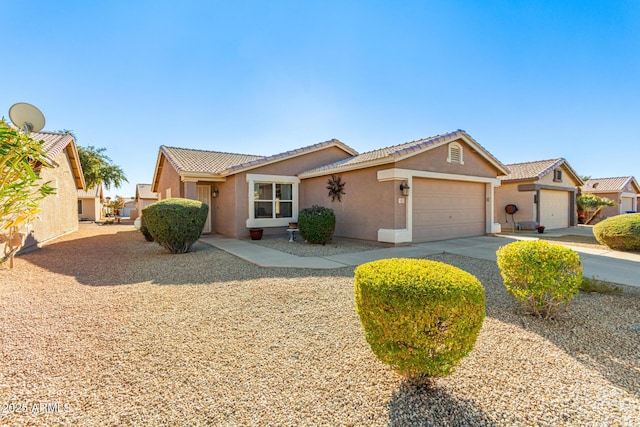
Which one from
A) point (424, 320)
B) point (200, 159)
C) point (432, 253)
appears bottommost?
point (432, 253)

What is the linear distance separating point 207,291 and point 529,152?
31033 millimetres

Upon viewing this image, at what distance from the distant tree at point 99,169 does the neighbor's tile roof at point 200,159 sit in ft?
65.3

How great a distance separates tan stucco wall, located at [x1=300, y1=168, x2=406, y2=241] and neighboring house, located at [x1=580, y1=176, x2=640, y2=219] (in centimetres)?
2645

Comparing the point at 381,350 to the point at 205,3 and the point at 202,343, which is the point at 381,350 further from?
the point at 205,3

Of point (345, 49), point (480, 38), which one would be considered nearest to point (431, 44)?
point (480, 38)

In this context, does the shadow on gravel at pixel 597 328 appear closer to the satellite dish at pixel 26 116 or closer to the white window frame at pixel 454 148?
the satellite dish at pixel 26 116

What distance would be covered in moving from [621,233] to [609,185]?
1069 inches

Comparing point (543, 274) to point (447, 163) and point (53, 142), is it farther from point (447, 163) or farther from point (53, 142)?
Answer: point (53, 142)

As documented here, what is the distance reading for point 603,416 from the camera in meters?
2.30

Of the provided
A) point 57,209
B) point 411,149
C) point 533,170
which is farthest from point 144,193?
point 533,170

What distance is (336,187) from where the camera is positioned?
493 inches

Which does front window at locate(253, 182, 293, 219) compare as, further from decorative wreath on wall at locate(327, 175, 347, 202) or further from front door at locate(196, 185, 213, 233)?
front door at locate(196, 185, 213, 233)

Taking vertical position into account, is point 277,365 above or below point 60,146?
below

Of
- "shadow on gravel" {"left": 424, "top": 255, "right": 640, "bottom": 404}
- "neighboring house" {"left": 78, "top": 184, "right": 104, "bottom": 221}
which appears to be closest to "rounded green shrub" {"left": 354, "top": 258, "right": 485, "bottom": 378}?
"shadow on gravel" {"left": 424, "top": 255, "right": 640, "bottom": 404}
